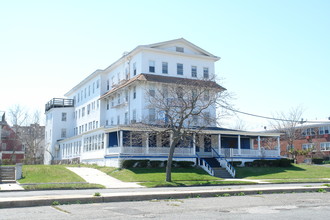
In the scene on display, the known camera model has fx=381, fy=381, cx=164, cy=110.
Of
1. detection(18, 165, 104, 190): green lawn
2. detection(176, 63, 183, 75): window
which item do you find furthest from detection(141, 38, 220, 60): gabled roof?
detection(18, 165, 104, 190): green lawn

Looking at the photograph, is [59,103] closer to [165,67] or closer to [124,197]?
[165,67]

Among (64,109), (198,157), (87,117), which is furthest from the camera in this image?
(64,109)

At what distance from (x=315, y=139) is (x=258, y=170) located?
32297mm

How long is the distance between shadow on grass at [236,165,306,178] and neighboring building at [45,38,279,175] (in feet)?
8.49

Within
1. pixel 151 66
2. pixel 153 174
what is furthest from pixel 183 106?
pixel 151 66

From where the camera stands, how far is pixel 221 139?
42.9 m

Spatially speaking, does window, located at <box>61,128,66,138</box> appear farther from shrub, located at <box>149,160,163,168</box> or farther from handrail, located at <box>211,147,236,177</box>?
shrub, located at <box>149,160,163,168</box>

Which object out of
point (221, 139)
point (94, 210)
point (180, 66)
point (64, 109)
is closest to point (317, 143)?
point (221, 139)

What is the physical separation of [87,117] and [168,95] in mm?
22797

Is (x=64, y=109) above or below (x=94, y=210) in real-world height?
above

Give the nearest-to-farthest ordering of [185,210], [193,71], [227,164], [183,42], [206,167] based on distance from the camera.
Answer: [185,210]
[206,167]
[227,164]
[183,42]
[193,71]

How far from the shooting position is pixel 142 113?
40031mm

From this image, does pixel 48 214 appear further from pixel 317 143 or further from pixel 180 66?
pixel 317 143

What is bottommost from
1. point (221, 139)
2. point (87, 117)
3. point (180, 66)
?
point (221, 139)
